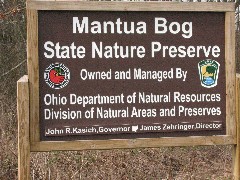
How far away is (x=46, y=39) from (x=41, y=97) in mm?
419

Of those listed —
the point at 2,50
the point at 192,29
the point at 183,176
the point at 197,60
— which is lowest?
the point at 183,176

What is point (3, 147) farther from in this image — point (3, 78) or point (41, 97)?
point (3, 78)

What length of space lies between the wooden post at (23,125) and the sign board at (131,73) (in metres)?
0.06

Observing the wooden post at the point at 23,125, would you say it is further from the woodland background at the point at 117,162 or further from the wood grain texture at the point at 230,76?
the woodland background at the point at 117,162

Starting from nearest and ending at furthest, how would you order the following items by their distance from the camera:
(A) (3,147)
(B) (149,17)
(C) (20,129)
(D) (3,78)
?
(C) (20,129)
(B) (149,17)
(A) (3,147)
(D) (3,78)

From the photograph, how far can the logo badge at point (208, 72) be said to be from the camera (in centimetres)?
355

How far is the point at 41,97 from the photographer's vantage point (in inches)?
131

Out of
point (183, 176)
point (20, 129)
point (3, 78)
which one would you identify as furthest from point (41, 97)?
point (3, 78)

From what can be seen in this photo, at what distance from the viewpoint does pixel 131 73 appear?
3.45 m

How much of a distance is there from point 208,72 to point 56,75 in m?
1.16

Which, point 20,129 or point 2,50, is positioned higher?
point 2,50

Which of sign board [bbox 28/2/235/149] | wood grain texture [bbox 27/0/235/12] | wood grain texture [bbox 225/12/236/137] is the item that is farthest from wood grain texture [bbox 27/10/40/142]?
wood grain texture [bbox 225/12/236/137]

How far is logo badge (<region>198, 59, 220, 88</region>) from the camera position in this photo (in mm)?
3555

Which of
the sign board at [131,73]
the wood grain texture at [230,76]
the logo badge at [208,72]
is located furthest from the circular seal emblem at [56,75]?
the wood grain texture at [230,76]
